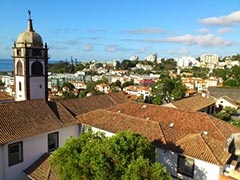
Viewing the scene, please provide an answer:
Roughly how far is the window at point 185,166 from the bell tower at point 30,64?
16.9 m

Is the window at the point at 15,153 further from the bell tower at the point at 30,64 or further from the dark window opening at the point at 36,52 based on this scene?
the dark window opening at the point at 36,52

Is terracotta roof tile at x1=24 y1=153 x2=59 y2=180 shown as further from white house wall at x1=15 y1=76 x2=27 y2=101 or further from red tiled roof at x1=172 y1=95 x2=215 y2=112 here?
red tiled roof at x1=172 y1=95 x2=215 y2=112

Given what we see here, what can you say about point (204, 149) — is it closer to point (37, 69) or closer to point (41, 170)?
point (41, 170)

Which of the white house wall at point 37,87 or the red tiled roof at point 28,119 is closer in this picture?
the red tiled roof at point 28,119

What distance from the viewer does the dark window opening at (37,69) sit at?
25.1 metres

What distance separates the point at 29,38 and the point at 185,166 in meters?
19.5

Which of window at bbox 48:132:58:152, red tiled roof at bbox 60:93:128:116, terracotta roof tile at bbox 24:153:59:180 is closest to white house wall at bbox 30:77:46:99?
red tiled roof at bbox 60:93:128:116

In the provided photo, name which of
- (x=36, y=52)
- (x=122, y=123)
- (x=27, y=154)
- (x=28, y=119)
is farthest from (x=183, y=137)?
(x=36, y=52)

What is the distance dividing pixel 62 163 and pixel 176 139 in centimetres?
861

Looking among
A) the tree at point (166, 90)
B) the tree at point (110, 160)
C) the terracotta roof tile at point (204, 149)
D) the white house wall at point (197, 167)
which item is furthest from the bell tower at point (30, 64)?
the tree at point (166, 90)

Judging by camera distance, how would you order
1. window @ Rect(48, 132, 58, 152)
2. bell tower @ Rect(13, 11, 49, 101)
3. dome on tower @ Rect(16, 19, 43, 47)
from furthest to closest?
dome on tower @ Rect(16, 19, 43, 47) < bell tower @ Rect(13, 11, 49, 101) < window @ Rect(48, 132, 58, 152)

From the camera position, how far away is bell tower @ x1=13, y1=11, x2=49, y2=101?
80.2ft

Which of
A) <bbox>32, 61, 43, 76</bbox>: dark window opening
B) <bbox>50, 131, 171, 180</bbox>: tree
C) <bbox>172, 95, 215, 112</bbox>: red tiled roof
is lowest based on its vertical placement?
<bbox>172, 95, 215, 112</bbox>: red tiled roof

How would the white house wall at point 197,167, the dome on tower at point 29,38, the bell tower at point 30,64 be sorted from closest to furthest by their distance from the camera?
the white house wall at point 197,167 → the bell tower at point 30,64 → the dome on tower at point 29,38
